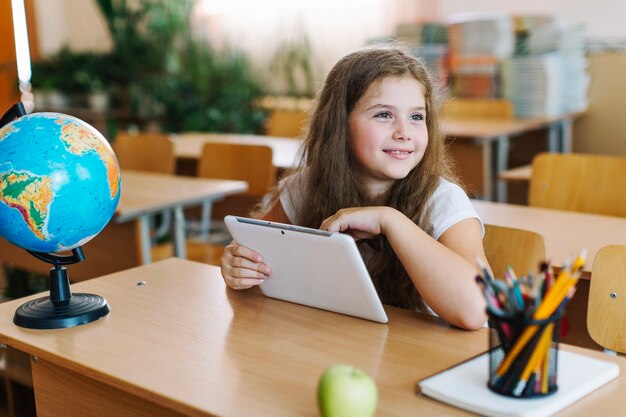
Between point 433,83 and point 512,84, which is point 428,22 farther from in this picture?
point 433,83


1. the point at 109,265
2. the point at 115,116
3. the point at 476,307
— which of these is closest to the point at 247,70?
the point at 115,116

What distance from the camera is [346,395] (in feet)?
3.42

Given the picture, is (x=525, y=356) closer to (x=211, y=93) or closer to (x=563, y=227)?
(x=563, y=227)

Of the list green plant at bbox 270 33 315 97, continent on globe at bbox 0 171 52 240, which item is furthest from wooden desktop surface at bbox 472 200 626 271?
Answer: green plant at bbox 270 33 315 97

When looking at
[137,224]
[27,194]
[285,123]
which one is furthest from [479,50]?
[27,194]

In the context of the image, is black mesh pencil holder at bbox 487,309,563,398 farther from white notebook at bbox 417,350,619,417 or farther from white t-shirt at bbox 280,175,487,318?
white t-shirt at bbox 280,175,487,318

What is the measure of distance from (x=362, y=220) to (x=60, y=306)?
1.97 feet

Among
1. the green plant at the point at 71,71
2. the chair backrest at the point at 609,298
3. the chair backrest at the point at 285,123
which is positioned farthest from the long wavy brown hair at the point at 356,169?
the green plant at the point at 71,71

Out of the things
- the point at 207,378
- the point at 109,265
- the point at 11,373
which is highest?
the point at 207,378

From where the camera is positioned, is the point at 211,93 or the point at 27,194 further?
the point at 211,93

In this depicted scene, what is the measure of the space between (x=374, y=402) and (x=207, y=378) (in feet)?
1.04

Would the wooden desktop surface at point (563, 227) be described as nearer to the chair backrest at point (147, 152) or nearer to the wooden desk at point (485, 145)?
the wooden desk at point (485, 145)

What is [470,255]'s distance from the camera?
1.57m

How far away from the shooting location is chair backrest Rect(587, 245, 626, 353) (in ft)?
5.57
